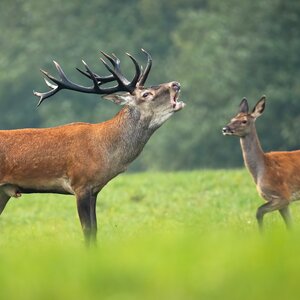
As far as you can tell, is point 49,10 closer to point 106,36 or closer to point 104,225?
point 106,36

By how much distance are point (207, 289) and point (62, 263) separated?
91 cm

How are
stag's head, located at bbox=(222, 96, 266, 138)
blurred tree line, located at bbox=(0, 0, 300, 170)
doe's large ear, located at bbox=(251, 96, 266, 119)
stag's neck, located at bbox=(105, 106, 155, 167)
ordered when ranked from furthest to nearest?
blurred tree line, located at bbox=(0, 0, 300, 170), doe's large ear, located at bbox=(251, 96, 266, 119), stag's head, located at bbox=(222, 96, 266, 138), stag's neck, located at bbox=(105, 106, 155, 167)

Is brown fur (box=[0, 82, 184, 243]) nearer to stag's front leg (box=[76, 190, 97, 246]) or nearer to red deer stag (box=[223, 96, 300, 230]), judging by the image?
stag's front leg (box=[76, 190, 97, 246])

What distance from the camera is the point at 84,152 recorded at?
10438 millimetres

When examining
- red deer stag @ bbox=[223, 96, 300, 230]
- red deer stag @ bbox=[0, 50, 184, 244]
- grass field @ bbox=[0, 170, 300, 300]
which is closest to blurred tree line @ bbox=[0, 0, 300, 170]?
red deer stag @ bbox=[223, 96, 300, 230]

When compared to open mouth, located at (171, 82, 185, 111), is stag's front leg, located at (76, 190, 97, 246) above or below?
below

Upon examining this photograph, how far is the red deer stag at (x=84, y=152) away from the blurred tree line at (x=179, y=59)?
95.2ft

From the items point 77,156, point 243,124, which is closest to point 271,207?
point 243,124

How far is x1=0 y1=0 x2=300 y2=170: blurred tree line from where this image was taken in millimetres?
42406

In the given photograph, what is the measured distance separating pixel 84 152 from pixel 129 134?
489 mm

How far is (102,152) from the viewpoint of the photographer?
10.5 meters

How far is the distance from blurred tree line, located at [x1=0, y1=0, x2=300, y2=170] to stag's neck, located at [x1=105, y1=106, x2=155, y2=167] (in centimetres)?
2905

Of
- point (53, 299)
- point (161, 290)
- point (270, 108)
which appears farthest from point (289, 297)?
point (270, 108)

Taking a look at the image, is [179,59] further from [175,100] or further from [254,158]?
[175,100]
